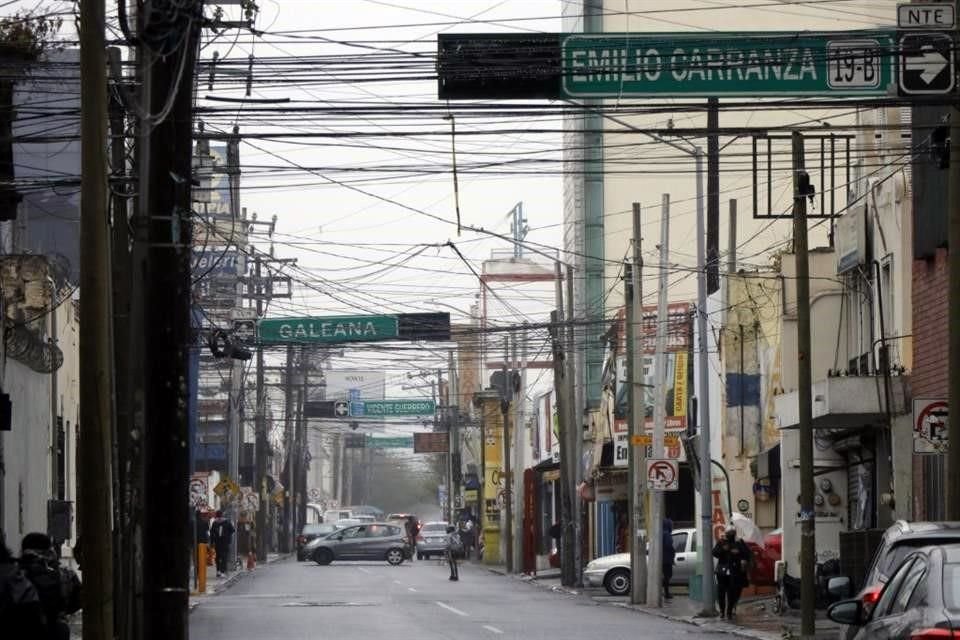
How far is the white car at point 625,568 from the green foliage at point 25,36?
82.0ft

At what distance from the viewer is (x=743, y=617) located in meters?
35.0

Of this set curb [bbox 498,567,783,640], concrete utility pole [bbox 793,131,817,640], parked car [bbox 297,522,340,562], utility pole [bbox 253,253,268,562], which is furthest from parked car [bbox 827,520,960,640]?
parked car [bbox 297,522,340,562]

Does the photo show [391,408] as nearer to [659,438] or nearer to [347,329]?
[347,329]

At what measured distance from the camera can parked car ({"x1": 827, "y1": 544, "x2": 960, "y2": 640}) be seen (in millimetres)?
10539

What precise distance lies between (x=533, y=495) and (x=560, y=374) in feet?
94.4

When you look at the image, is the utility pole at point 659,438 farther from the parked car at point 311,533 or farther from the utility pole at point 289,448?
the utility pole at point 289,448

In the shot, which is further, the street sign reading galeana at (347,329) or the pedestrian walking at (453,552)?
the pedestrian walking at (453,552)

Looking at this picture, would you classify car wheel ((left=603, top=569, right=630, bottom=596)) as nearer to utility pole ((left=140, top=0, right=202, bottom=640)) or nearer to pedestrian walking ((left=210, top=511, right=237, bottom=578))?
pedestrian walking ((left=210, top=511, right=237, bottom=578))

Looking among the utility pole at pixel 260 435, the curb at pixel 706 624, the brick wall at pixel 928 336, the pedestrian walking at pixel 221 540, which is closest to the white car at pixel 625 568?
the curb at pixel 706 624

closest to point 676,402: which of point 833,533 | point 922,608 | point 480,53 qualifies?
point 833,533

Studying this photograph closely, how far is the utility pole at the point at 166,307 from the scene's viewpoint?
1569 cm

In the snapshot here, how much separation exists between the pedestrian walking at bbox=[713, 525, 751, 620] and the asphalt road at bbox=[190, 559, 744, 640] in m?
1.33

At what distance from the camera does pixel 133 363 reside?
16578mm

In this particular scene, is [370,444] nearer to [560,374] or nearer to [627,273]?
[560,374]
